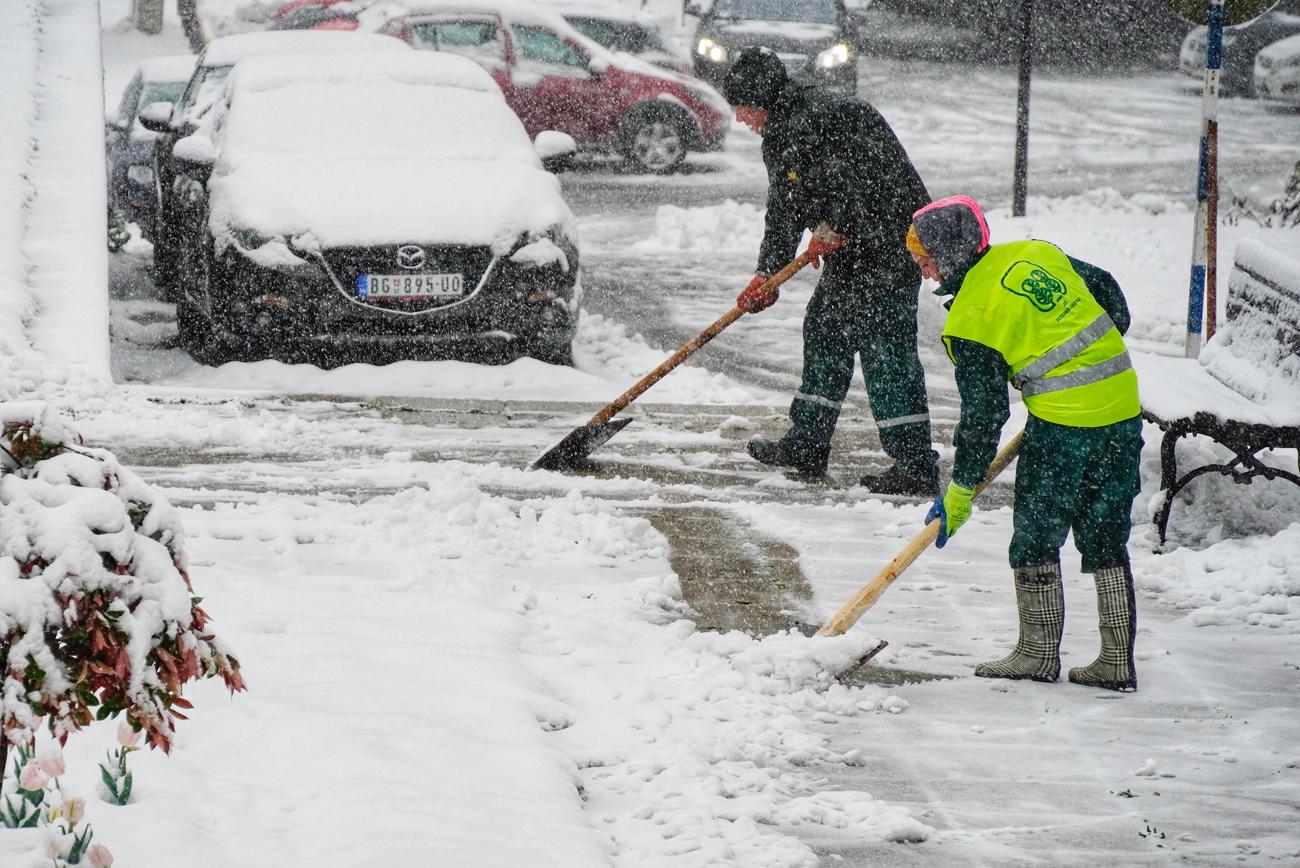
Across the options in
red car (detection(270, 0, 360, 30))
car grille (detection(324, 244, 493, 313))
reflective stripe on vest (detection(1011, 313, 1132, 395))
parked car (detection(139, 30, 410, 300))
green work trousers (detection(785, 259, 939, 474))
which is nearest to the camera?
reflective stripe on vest (detection(1011, 313, 1132, 395))

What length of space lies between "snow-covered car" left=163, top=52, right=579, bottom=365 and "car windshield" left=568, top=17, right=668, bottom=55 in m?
10.6

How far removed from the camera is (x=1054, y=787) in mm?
3939

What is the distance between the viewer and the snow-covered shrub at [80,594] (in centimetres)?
243

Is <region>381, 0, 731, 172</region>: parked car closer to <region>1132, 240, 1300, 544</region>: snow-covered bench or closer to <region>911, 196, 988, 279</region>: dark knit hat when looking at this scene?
<region>1132, 240, 1300, 544</region>: snow-covered bench

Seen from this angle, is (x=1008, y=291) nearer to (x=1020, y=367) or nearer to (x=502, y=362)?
(x=1020, y=367)

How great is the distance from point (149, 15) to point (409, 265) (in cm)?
2305

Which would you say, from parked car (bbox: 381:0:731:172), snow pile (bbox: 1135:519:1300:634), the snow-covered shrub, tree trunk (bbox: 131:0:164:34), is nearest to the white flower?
the snow-covered shrub

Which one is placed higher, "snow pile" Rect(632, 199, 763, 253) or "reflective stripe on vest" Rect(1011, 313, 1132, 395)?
"reflective stripe on vest" Rect(1011, 313, 1132, 395)

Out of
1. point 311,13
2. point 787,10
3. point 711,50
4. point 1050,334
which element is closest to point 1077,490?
point 1050,334

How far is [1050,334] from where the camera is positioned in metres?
4.46

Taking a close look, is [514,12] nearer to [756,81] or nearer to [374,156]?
[374,156]

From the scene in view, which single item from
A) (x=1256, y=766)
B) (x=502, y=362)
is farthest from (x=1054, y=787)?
(x=502, y=362)

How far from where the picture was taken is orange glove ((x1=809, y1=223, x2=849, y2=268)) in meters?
6.61

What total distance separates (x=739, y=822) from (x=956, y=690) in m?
1.24
